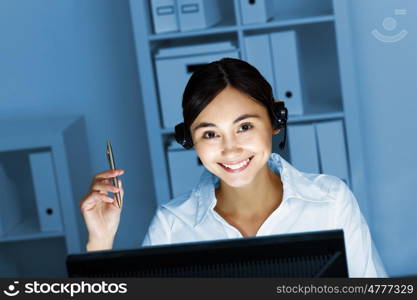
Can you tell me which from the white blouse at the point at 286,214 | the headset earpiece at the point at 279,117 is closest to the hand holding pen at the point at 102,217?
the white blouse at the point at 286,214

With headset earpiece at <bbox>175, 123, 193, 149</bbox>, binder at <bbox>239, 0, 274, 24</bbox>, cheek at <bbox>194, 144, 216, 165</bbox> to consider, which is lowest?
cheek at <bbox>194, 144, 216, 165</bbox>

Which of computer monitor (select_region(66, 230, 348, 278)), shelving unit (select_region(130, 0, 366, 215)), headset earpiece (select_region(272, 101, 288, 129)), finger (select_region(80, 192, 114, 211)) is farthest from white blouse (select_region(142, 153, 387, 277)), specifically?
shelving unit (select_region(130, 0, 366, 215))

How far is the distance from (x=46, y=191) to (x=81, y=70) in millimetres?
686

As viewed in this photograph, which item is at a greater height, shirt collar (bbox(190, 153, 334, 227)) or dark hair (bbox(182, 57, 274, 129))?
dark hair (bbox(182, 57, 274, 129))

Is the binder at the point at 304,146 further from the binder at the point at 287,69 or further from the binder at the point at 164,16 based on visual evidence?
the binder at the point at 164,16

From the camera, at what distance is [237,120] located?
1.65 meters

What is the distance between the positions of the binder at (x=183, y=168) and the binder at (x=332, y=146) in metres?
0.53

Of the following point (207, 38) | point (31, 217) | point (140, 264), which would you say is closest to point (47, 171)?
point (31, 217)

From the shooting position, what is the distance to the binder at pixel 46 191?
3342 mm

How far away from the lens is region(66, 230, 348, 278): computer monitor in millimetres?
984

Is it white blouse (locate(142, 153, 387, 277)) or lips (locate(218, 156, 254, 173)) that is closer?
lips (locate(218, 156, 254, 173))

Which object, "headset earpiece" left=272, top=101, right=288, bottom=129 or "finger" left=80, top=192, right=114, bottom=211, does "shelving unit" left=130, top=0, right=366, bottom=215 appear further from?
"finger" left=80, top=192, right=114, bottom=211

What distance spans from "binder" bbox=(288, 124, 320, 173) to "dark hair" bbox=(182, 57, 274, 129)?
1.55m

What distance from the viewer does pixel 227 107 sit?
1.66 metres
